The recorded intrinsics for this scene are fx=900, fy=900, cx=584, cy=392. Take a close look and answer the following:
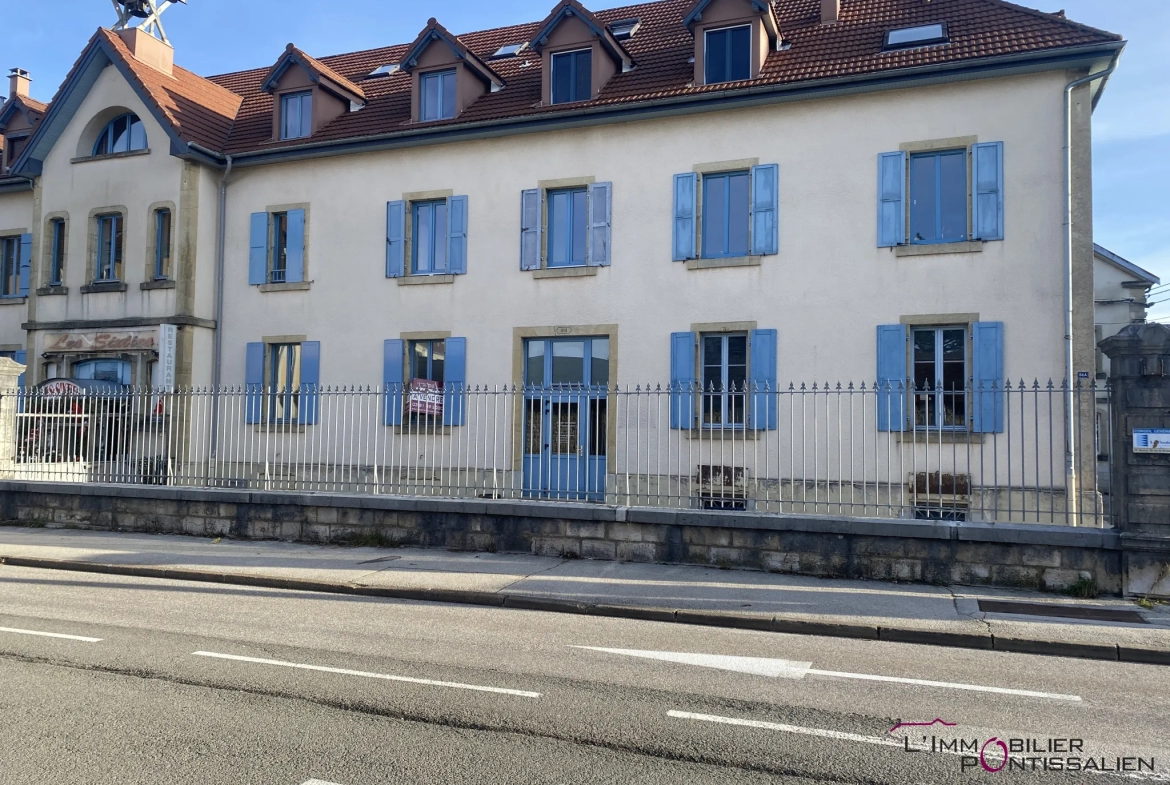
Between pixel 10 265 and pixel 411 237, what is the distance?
11970mm

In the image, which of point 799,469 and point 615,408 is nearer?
point 799,469

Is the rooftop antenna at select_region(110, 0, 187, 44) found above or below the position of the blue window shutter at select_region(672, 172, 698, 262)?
above

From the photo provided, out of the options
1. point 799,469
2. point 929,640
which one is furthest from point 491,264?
point 929,640

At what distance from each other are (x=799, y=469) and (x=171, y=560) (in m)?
9.57

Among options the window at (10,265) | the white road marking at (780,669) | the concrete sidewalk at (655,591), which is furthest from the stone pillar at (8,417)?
the white road marking at (780,669)

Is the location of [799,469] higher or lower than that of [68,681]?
higher

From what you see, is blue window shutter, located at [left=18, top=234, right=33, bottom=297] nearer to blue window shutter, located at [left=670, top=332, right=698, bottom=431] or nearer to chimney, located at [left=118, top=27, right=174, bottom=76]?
chimney, located at [left=118, top=27, right=174, bottom=76]

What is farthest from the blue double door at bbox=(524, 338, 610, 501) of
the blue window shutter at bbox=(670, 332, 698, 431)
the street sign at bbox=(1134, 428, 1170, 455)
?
the street sign at bbox=(1134, 428, 1170, 455)

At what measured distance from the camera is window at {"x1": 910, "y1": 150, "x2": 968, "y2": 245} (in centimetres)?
1512

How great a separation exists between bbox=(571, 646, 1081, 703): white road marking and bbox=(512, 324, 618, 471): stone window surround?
9.50m

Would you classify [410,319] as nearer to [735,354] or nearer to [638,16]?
[735,354]

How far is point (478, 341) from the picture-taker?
59.1 feet

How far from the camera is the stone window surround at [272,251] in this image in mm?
19547

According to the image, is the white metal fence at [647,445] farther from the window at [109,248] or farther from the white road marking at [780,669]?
the window at [109,248]
